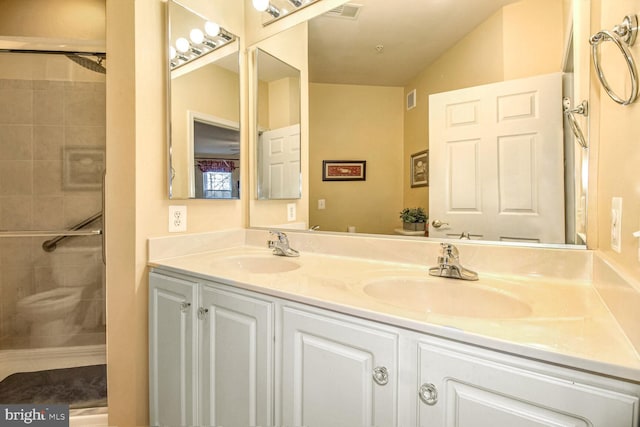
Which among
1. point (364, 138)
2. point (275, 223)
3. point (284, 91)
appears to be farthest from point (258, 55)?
point (275, 223)

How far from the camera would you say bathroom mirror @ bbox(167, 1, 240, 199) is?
1.42 meters

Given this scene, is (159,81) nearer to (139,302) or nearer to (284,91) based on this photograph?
(284,91)

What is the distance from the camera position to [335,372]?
31.0 inches

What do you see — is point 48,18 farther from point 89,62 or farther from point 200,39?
point 200,39

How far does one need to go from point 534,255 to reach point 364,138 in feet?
2.73

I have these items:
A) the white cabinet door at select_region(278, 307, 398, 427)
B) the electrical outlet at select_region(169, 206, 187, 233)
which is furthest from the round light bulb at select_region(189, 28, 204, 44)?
the white cabinet door at select_region(278, 307, 398, 427)

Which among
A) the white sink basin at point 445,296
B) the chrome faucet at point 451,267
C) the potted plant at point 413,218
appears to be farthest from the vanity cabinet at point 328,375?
the potted plant at point 413,218

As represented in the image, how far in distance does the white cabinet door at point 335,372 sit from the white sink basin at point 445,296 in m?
0.18

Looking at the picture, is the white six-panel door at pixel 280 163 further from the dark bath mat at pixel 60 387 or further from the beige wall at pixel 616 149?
the dark bath mat at pixel 60 387

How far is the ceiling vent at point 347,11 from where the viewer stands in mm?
1418

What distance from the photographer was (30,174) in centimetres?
212

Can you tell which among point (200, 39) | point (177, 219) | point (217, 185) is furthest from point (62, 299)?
point (200, 39)

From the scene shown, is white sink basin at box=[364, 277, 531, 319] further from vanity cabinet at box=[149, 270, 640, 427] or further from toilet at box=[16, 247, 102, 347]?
toilet at box=[16, 247, 102, 347]

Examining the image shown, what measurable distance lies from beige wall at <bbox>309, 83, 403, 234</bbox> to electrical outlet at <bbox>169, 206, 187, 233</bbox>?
2.09ft
